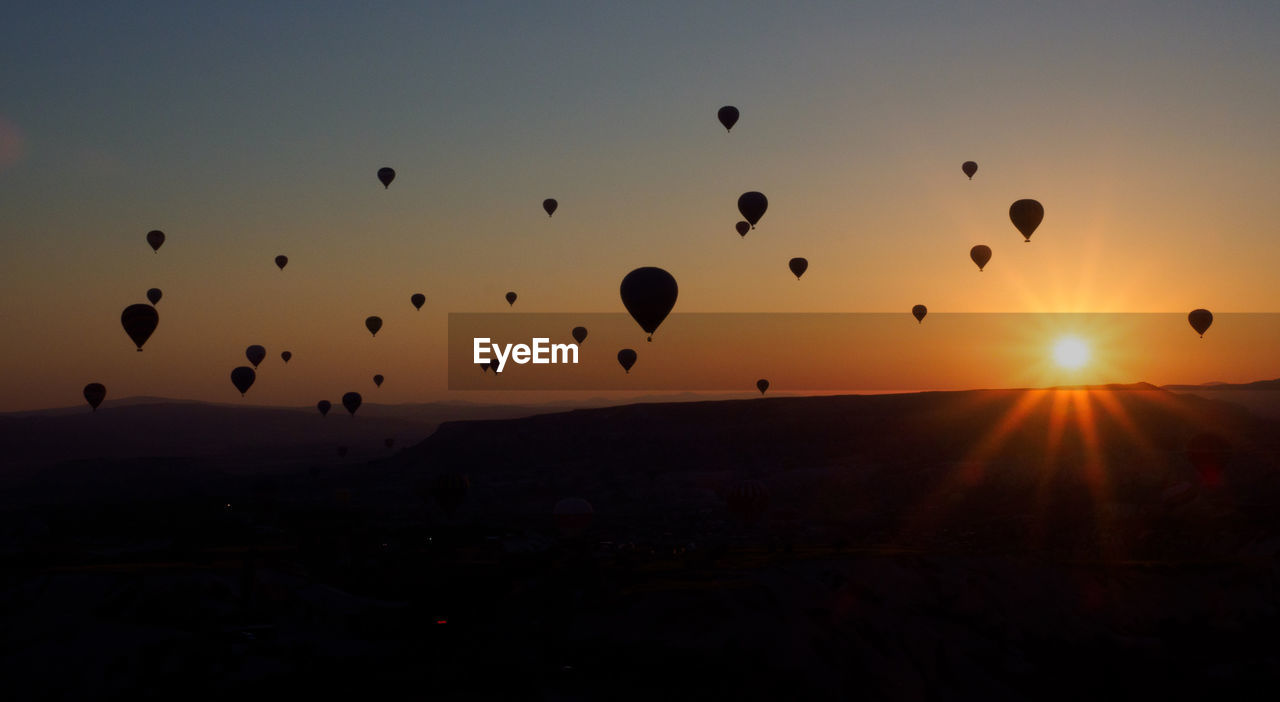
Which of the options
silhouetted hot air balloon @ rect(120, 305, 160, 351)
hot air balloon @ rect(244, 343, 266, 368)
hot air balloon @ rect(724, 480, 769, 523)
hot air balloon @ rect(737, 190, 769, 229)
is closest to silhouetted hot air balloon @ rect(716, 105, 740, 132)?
hot air balloon @ rect(737, 190, 769, 229)

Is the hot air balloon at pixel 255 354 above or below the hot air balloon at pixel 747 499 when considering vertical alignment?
above

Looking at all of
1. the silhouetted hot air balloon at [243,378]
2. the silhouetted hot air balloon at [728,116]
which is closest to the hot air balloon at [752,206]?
the silhouetted hot air balloon at [728,116]

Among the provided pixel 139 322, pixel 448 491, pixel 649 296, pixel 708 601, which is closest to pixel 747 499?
pixel 649 296

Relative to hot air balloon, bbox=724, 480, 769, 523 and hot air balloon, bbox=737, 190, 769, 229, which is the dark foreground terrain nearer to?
hot air balloon, bbox=724, 480, 769, 523

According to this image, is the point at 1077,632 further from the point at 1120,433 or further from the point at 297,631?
the point at 1120,433

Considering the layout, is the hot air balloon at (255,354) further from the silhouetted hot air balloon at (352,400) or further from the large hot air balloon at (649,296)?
the large hot air balloon at (649,296)

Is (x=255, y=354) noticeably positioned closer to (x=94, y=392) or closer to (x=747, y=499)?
(x=94, y=392)
